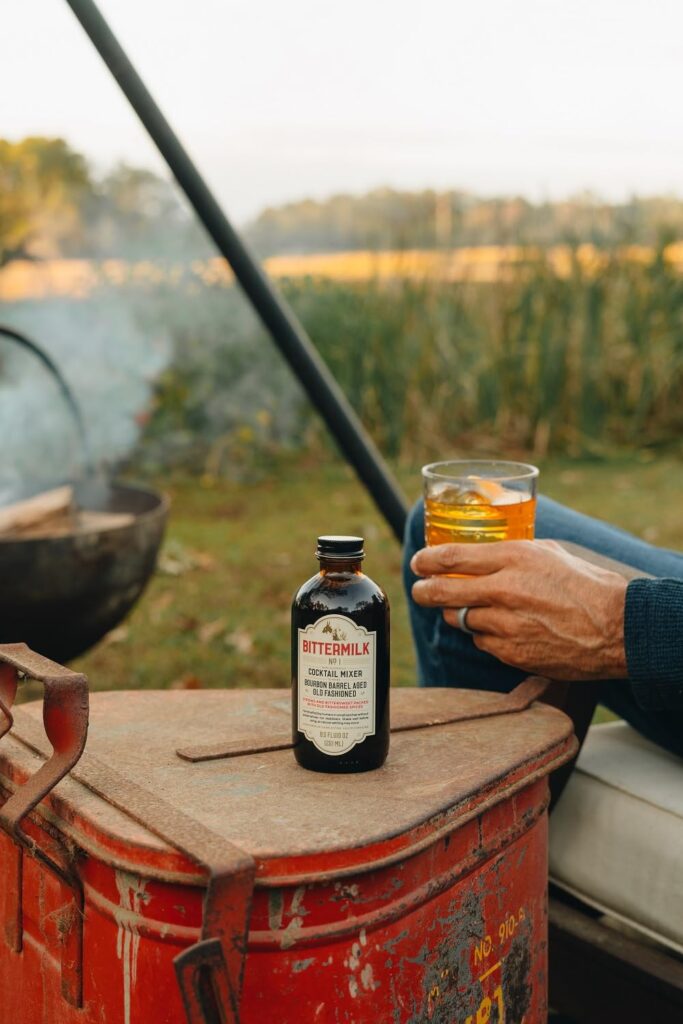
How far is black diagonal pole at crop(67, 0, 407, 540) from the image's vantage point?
6.31ft

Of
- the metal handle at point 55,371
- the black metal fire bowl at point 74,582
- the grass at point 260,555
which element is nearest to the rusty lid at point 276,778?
the black metal fire bowl at point 74,582

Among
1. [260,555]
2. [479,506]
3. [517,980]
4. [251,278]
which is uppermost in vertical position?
[251,278]

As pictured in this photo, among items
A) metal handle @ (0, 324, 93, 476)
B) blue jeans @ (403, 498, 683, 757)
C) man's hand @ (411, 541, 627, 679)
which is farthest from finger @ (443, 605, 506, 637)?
metal handle @ (0, 324, 93, 476)

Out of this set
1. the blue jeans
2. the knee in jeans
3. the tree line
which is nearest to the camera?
the blue jeans

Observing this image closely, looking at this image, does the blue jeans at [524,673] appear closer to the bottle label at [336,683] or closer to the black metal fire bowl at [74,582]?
the bottle label at [336,683]

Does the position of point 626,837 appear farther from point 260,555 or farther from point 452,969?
point 260,555

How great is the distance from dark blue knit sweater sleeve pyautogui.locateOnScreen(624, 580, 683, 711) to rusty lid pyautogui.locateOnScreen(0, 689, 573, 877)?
0.39 ft

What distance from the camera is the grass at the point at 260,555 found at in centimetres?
366

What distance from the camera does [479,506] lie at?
141 cm

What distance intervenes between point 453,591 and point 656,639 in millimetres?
260

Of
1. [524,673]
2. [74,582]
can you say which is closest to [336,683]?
[524,673]

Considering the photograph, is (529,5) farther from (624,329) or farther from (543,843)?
(543,843)

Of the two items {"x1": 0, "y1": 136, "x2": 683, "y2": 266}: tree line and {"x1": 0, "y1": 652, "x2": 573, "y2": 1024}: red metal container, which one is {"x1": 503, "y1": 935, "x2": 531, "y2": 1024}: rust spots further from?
{"x1": 0, "y1": 136, "x2": 683, "y2": 266}: tree line

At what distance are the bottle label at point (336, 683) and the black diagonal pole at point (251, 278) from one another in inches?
36.8
